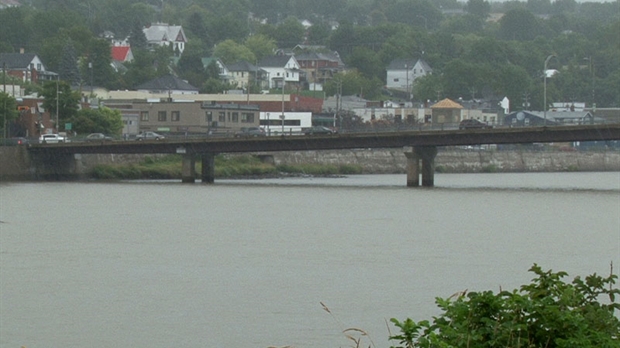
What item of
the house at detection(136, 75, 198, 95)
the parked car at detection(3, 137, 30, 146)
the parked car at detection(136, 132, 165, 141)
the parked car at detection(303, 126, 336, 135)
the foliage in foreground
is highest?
the house at detection(136, 75, 198, 95)

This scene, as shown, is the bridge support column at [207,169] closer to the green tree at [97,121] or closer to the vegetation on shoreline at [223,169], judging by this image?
the vegetation on shoreline at [223,169]

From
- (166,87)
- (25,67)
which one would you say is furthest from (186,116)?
(25,67)

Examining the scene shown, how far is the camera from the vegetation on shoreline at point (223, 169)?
96188 mm

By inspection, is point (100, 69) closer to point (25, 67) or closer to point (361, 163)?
point (25, 67)

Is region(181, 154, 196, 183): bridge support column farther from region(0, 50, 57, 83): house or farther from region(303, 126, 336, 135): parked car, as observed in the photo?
region(0, 50, 57, 83): house

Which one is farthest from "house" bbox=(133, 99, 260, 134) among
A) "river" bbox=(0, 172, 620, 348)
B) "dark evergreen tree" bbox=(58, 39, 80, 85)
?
"river" bbox=(0, 172, 620, 348)

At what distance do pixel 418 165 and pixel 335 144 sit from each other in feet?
16.9

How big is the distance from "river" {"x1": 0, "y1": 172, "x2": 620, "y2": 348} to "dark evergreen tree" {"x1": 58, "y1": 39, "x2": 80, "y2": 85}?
322 ft

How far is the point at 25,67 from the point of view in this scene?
164625mm

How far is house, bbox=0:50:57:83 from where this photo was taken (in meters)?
163

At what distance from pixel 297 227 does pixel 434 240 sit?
22.5 ft

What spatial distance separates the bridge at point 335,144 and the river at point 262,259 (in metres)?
7.75

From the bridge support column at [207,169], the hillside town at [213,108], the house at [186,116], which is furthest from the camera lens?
the house at [186,116]

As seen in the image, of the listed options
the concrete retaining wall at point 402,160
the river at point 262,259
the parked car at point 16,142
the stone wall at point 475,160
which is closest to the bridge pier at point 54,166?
the concrete retaining wall at point 402,160
